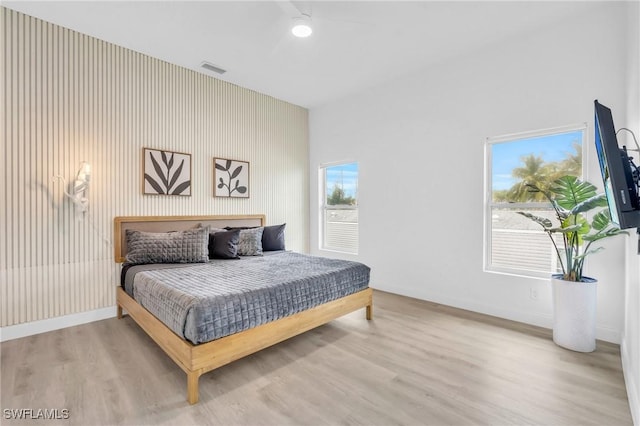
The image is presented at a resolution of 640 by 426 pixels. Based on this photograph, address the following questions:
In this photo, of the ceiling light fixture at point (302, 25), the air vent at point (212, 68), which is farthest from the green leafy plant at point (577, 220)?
the air vent at point (212, 68)

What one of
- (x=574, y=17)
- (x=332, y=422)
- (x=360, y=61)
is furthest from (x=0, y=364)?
(x=574, y=17)

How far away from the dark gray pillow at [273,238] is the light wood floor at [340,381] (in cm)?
157

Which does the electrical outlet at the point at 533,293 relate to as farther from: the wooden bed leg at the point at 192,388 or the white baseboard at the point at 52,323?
the white baseboard at the point at 52,323

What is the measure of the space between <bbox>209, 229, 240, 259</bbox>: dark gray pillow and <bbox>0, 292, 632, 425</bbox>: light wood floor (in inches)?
42.6

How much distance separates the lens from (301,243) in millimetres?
5250

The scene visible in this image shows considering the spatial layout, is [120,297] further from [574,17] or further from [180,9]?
[574,17]

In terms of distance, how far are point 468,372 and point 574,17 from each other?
10.6 feet

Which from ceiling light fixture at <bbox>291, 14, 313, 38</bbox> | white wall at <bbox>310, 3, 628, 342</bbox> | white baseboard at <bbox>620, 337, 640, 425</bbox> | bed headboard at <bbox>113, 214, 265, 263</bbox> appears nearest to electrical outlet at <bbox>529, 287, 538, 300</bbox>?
white wall at <bbox>310, 3, 628, 342</bbox>

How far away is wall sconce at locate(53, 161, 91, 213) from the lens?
2.96 meters

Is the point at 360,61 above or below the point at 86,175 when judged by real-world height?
above

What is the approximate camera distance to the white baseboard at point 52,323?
269 cm

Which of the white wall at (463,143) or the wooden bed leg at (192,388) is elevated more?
the white wall at (463,143)

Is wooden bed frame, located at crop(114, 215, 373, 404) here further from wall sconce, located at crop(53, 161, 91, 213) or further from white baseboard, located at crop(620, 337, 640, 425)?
white baseboard, located at crop(620, 337, 640, 425)

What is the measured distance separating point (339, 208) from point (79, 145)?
3.41 metres
